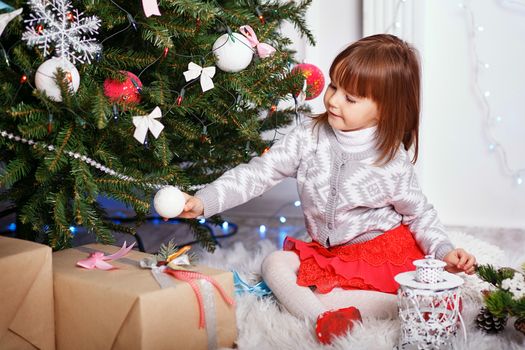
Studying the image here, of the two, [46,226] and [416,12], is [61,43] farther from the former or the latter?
[416,12]

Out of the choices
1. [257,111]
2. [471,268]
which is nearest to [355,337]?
[471,268]

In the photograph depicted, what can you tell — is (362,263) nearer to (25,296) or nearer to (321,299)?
(321,299)

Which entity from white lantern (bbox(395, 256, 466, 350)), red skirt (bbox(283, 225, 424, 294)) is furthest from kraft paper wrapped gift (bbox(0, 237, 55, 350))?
white lantern (bbox(395, 256, 466, 350))

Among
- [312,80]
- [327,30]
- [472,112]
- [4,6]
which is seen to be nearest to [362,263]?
[312,80]

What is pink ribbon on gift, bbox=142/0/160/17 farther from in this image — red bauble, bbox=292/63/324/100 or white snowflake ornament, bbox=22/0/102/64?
red bauble, bbox=292/63/324/100

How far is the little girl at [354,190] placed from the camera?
4.55 feet

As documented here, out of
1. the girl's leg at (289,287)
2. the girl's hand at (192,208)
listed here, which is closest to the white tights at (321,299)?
the girl's leg at (289,287)

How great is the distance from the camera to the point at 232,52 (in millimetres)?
1433

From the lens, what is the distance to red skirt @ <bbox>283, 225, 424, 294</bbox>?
4.61 feet

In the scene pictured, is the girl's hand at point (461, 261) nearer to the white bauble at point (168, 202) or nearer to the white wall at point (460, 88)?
the white bauble at point (168, 202)

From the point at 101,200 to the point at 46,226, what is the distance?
103 cm

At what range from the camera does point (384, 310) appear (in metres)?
1.38

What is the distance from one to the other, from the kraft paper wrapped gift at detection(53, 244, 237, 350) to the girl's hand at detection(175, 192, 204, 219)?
13 cm

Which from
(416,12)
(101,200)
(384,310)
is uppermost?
(416,12)
